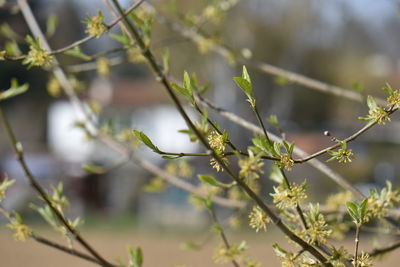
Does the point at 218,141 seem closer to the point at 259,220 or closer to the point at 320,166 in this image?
the point at 259,220

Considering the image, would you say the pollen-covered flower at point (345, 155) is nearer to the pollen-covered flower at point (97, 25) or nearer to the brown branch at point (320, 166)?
the brown branch at point (320, 166)

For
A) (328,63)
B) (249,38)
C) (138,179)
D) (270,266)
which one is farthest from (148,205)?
(328,63)

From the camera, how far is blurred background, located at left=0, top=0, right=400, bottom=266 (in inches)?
343

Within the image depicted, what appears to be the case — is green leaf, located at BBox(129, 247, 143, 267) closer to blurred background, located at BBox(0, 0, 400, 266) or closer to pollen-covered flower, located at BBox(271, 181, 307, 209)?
pollen-covered flower, located at BBox(271, 181, 307, 209)

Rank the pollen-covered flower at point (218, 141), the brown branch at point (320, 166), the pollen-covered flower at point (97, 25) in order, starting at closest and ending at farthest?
the pollen-covered flower at point (218, 141) → the pollen-covered flower at point (97, 25) → the brown branch at point (320, 166)

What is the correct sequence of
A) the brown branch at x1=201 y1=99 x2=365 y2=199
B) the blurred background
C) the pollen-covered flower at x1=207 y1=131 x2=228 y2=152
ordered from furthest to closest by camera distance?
the blurred background
the brown branch at x1=201 y1=99 x2=365 y2=199
the pollen-covered flower at x1=207 y1=131 x2=228 y2=152

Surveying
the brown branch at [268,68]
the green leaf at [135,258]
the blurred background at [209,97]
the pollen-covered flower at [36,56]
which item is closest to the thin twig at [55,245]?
the green leaf at [135,258]

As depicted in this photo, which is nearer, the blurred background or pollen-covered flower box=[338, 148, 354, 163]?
pollen-covered flower box=[338, 148, 354, 163]

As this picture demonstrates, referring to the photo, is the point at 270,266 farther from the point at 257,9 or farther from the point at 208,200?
the point at 257,9

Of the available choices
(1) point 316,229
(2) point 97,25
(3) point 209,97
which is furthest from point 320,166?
(3) point 209,97

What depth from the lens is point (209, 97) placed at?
12047 mm

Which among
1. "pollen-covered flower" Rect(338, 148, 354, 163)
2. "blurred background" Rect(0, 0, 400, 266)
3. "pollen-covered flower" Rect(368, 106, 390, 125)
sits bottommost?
"pollen-covered flower" Rect(338, 148, 354, 163)

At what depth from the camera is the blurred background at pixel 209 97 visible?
343 inches

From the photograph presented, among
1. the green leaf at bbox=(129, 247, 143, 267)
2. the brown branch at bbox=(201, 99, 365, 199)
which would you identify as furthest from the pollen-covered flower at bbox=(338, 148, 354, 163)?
the green leaf at bbox=(129, 247, 143, 267)
